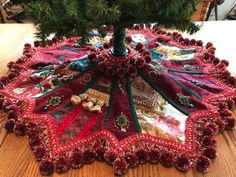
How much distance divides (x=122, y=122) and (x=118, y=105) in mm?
61

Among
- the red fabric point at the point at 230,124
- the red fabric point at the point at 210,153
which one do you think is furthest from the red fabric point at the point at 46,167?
the red fabric point at the point at 230,124

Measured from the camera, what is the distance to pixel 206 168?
0.67 meters

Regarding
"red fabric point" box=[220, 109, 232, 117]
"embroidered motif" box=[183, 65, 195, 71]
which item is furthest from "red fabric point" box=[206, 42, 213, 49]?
"red fabric point" box=[220, 109, 232, 117]

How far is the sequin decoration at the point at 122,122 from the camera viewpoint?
2.45 ft

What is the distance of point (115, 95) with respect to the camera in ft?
2.72

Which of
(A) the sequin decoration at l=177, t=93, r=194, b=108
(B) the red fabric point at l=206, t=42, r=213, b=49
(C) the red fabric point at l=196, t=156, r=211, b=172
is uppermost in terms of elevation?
Answer: (B) the red fabric point at l=206, t=42, r=213, b=49

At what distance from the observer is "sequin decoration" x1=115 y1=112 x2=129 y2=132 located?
75 cm

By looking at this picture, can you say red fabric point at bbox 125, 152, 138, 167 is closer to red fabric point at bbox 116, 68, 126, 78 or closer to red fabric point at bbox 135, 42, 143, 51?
red fabric point at bbox 116, 68, 126, 78

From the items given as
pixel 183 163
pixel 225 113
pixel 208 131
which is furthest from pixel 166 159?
pixel 225 113

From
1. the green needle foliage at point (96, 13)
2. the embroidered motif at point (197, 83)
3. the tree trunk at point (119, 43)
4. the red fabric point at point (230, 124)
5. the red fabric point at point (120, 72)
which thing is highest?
the green needle foliage at point (96, 13)

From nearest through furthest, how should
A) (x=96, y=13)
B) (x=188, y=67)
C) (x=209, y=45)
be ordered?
(x=96, y=13)
(x=188, y=67)
(x=209, y=45)

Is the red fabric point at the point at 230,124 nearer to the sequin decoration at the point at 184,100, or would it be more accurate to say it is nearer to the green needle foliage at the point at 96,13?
the sequin decoration at the point at 184,100

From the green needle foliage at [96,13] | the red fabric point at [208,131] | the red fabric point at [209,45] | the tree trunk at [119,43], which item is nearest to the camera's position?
the green needle foliage at [96,13]

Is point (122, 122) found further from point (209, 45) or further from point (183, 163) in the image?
point (209, 45)
